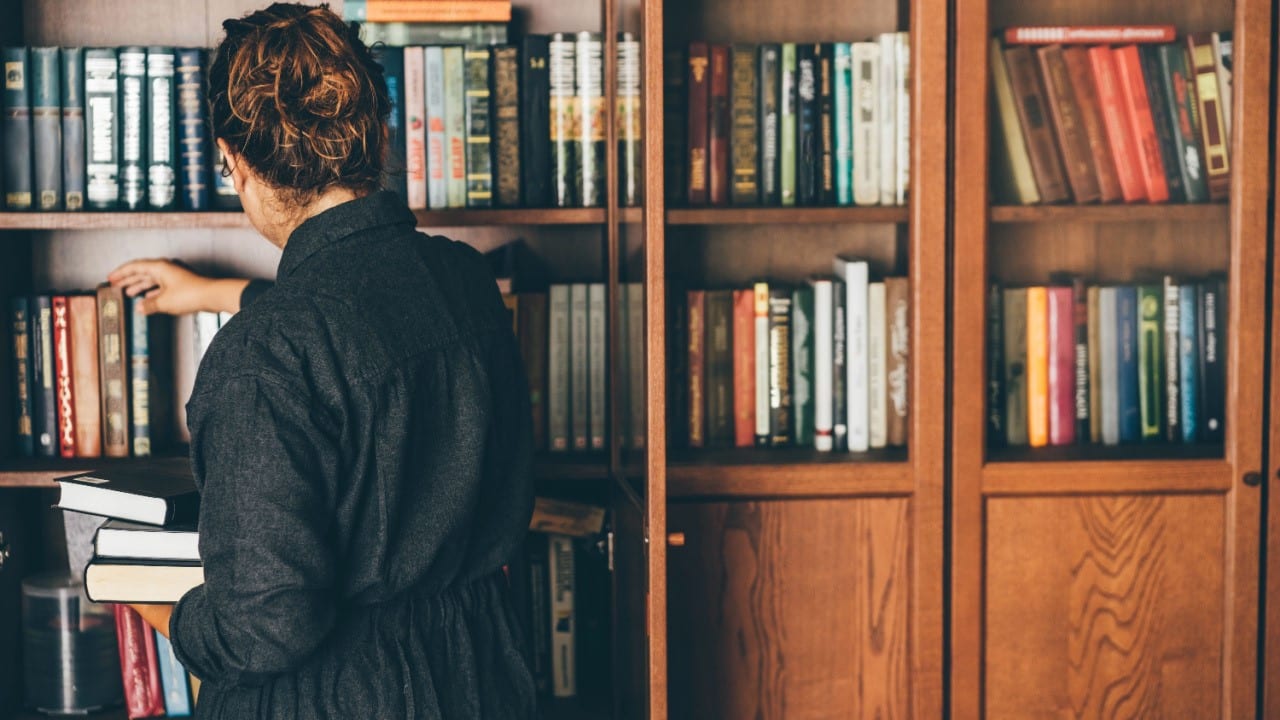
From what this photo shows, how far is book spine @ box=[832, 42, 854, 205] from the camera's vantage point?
6.46 ft

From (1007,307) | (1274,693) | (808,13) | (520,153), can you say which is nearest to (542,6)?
(520,153)

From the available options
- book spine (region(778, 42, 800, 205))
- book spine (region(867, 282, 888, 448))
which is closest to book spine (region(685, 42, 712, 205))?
book spine (region(778, 42, 800, 205))

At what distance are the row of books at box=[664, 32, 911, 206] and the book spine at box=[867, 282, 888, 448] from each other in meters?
0.20

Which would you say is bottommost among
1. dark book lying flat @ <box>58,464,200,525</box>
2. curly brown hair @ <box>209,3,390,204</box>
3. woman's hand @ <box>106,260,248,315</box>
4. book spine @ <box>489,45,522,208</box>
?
dark book lying flat @ <box>58,464,200,525</box>

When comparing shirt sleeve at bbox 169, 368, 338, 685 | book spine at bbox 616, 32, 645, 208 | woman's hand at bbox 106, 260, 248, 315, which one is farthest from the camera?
woman's hand at bbox 106, 260, 248, 315

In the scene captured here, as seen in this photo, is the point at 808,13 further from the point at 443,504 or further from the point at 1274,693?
the point at 1274,693

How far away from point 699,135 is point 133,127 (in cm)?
98

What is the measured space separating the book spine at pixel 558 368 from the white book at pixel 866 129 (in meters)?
0.55

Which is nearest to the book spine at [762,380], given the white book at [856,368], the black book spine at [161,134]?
the white book at [856,368]

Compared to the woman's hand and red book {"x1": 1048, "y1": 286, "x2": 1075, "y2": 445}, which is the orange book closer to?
red book {"x1": 1048, "y1": 286, "x2": 1075, "y2": 445}

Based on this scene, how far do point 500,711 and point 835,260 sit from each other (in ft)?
3.09

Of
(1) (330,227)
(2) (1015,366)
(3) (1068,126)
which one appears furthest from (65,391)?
(3) (1068,126)

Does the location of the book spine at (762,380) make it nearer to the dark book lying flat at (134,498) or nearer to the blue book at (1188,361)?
the blue book at (1188,361)

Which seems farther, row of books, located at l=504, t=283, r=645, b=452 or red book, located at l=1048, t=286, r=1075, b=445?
row of books, located at l=504, t=283, r=645, b=452
